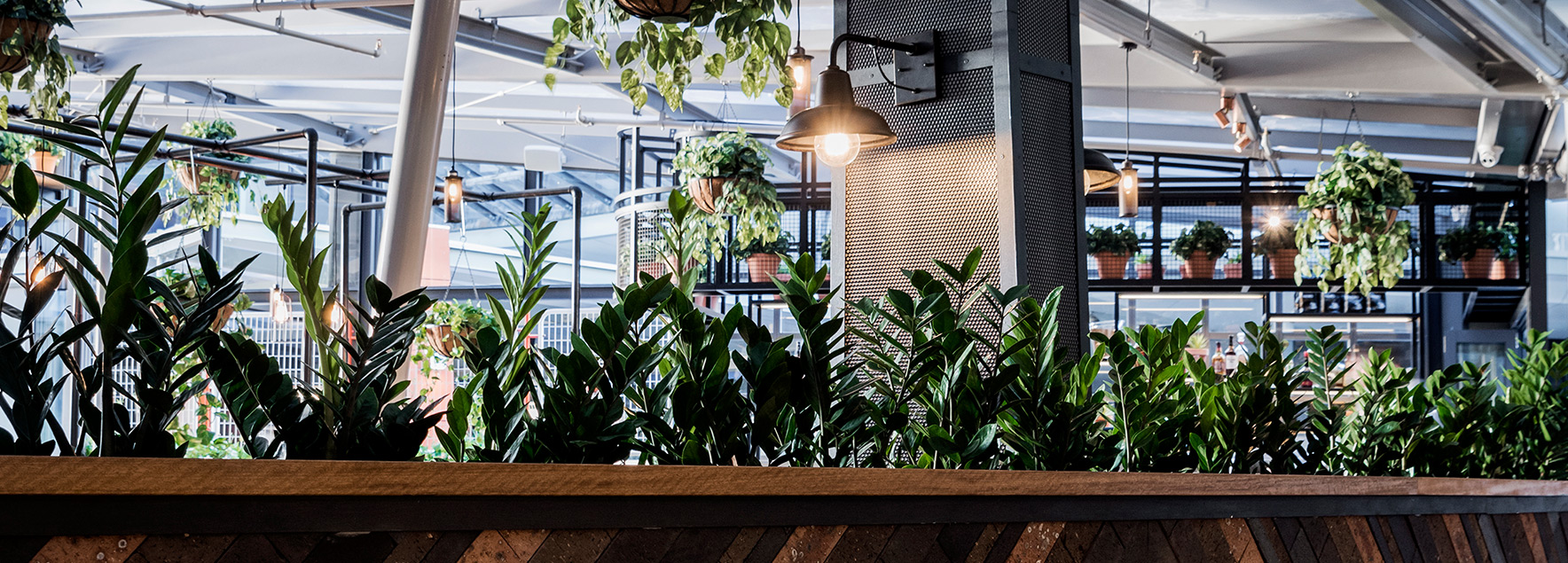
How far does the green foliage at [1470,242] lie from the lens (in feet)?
32.8

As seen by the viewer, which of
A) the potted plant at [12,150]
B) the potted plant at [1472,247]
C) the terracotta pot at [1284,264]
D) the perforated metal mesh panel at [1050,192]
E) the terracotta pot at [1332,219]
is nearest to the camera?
the perforated metal mesh panel at [1050,192]

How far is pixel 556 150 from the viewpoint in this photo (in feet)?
38.3

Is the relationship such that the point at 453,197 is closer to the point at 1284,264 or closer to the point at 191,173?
the point at 191,173

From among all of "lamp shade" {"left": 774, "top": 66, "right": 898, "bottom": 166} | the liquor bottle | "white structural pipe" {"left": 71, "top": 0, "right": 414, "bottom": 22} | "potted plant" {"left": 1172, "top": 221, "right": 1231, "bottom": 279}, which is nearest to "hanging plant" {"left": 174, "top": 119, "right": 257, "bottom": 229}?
"white structural pipe" {"left": 71, "top": 0, "right": 414, "bottom": 22}

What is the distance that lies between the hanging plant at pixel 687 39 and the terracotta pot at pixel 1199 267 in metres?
8.34

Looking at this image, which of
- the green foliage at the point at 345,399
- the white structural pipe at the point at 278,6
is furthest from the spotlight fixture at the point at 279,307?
the green foliage at the point at 345,399

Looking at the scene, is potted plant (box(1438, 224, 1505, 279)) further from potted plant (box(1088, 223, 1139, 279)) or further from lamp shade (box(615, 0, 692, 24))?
lamp shade (box(615, 0, 692, 24))

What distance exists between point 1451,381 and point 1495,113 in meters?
7.46

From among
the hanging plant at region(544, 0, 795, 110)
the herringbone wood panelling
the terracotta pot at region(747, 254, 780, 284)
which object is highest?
the hanging plant at region(544, 0, 795, 110)

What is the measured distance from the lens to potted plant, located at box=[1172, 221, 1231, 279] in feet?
33.6

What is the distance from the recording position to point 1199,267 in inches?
407

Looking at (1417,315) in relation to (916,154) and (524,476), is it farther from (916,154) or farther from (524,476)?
(524,476)

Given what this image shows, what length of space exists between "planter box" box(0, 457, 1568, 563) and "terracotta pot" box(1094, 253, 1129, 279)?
8532 millimetres

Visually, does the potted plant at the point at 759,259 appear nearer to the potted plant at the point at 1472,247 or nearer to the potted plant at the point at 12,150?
the potted plant at the point at 12,150
